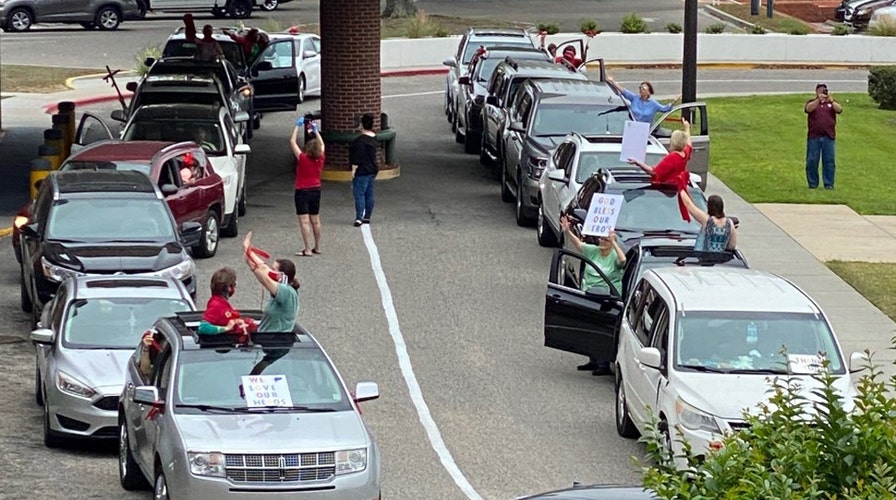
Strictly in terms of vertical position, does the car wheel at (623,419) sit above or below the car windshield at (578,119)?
below

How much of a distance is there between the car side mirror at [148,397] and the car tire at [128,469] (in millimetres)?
899

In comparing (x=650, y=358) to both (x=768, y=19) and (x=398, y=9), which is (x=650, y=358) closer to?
(x=398, y=9)

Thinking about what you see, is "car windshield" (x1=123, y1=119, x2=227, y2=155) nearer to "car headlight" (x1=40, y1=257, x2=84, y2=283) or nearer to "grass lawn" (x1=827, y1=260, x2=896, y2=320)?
"car headlight" (x1=40, y1=257, x2=84, y2=283)

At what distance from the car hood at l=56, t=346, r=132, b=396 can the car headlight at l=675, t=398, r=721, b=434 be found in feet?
15.0

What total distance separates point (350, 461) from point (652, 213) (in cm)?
843

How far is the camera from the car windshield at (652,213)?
18819 mm

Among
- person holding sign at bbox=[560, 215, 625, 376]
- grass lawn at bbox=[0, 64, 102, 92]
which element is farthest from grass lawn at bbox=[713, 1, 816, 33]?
person holding sign at bbox=[560, 215, 625, 376]

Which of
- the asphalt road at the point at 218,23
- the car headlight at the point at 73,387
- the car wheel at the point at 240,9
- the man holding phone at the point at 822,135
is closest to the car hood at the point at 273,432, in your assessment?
the car headlight at the point at 73,387

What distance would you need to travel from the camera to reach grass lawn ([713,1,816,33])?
53.2m

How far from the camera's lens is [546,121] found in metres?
25.1

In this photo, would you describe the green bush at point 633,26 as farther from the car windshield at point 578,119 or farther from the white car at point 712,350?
the white car at point 712,350

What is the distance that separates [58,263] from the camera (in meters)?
17.6

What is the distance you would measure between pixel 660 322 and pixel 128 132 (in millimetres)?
11922

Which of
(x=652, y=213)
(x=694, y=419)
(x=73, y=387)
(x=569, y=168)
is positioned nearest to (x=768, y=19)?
(x=569, y=168)
